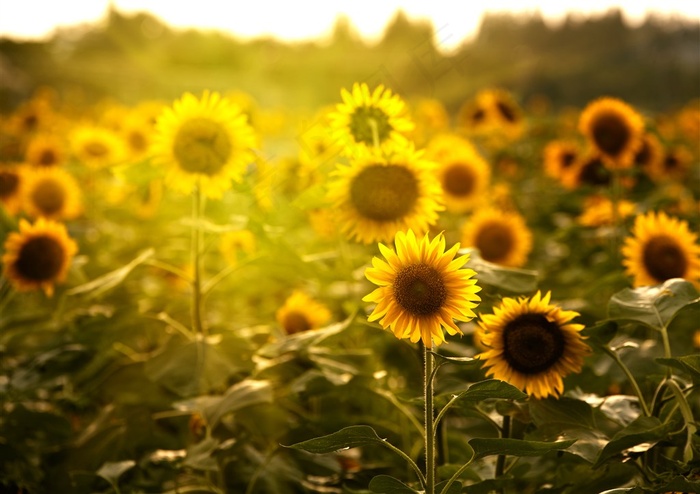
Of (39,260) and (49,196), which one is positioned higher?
(49,196)

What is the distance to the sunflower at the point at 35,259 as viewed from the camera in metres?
2.61

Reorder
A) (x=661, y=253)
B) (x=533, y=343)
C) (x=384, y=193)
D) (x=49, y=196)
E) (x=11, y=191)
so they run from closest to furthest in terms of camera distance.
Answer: (x=533, y=343) < (x=384, y=193) < (x=661, y=253) < (x=49, y=196) < (x=11, y=191)

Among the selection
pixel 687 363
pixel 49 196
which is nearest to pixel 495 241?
pixel 687 363

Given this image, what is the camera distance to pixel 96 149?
4.54 meters

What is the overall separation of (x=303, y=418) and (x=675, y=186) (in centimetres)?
379

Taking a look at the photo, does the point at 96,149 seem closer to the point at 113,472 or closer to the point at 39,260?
the point at 39,260

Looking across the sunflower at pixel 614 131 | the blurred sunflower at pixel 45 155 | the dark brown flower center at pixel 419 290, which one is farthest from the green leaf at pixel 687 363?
the blurred sunflower at pixel 45 155

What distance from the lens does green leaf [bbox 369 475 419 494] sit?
1.35m

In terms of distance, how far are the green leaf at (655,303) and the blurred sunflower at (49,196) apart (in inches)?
105

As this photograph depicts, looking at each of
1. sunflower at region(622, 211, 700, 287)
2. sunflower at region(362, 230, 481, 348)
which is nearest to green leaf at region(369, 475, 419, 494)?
sunflower at region(362, 230, 481, 348)

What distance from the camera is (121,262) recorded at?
362cm

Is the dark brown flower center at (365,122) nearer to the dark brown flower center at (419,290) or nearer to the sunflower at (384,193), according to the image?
the sunflower at (384,193)

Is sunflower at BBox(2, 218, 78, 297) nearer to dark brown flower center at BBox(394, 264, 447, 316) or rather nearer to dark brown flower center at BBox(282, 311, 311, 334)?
dark brown flower center at BBox(282, 311, 311, 334)

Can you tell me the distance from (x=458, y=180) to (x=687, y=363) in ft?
7.73
